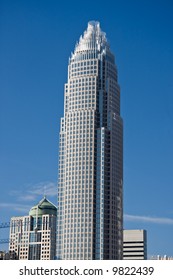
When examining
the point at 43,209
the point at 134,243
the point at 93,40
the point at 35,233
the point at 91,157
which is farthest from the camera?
the point at 134,243

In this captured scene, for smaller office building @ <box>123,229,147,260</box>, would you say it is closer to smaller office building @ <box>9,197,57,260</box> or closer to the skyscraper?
smaller office building @ <box>9,197,57,260</box>

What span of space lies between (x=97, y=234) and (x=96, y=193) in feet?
6.24

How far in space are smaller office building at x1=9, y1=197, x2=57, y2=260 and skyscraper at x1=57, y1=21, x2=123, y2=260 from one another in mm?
3729

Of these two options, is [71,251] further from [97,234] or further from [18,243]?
[18,243]

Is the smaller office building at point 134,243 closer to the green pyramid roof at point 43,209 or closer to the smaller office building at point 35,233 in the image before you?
the green pyramid roof at point 43,209

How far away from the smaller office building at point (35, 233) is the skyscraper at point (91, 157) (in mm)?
3729

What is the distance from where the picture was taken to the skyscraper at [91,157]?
25.8 m

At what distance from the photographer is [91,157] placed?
27.1m

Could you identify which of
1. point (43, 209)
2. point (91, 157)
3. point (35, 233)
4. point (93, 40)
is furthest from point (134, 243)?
point (93, 40)

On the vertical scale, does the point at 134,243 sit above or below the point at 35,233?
above

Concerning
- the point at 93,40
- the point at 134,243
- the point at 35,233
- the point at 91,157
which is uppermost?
the point at 93,40

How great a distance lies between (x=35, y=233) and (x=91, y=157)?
22.7ft

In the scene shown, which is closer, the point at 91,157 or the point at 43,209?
the point at 91,157

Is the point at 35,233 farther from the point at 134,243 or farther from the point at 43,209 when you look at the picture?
the point at 134,243
